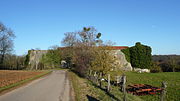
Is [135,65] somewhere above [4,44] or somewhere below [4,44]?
below

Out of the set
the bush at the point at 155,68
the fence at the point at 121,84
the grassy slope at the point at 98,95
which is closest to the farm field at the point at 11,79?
the grassy slope at the point at 98,95

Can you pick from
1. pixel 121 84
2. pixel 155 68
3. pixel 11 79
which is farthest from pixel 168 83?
pixel 155 68

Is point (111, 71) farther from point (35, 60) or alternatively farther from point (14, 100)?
point (35, 60)

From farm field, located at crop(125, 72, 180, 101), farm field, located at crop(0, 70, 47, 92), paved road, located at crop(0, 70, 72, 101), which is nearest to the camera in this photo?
paved road, located at crop(0, 70, 72, 101)

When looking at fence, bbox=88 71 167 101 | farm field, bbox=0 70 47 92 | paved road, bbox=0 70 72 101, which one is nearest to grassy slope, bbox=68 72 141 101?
fence, bbox=88 71 167 101

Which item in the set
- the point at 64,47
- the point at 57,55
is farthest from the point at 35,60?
the point at 64,47

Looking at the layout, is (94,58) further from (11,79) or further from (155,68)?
(155,68)

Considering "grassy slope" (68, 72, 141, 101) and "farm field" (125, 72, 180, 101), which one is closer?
"grassy slope" (68, 72, 141, 101)

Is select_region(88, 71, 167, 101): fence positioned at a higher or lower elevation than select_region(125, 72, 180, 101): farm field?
higher

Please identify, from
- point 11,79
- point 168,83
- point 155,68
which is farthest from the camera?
point 155,68

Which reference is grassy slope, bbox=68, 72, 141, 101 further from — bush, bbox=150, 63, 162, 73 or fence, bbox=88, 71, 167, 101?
bush, bbox=150, 63, 162, 73

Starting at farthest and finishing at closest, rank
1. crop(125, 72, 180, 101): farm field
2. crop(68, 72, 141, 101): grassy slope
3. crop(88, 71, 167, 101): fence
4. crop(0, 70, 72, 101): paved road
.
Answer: crop(125, 72, 180, 101): farm field, crop(0, 70, 72, 101): paved road, crop(68, 72, 141, 101): grassy slope, crop(88, 71, 167, 101): fence

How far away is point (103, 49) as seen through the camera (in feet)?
54.3

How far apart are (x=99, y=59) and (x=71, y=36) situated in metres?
40.7
